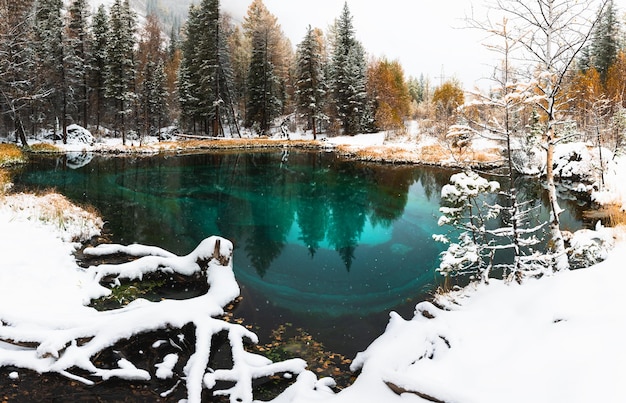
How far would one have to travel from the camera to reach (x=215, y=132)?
4650cm

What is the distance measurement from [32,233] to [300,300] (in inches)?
262

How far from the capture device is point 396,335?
6363 millimetres

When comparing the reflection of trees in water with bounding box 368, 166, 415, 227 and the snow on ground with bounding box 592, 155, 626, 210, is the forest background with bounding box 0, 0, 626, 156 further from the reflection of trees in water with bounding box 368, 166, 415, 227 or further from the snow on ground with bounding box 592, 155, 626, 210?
the snow on ground with bounding box 592, 155, 626, 210

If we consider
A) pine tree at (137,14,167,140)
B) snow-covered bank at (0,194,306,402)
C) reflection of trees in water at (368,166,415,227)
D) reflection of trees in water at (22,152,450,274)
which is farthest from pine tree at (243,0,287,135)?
snow-covered bank at (0,194,306,402)

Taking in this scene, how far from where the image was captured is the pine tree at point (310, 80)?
45188 mm

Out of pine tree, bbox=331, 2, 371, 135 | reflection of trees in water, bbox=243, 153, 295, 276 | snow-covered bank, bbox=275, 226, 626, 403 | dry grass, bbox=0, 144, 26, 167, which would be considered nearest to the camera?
snow-covered bank, bbox=275, 226, 626, 403

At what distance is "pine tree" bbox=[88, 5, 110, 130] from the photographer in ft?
142

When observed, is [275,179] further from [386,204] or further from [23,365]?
[23,365]

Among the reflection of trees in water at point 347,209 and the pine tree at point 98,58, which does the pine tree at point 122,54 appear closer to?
the pine tree at point 98,58

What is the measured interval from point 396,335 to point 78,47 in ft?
154

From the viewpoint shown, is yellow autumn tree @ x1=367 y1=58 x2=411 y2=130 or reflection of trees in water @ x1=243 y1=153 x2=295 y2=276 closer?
reflection of trees in water @ x1=243 y1=153 x2=295 y2=276

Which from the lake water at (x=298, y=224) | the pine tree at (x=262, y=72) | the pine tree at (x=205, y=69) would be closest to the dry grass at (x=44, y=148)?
the lake water at (x=298, y=224)

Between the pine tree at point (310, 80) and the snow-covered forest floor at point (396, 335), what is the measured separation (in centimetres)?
3989

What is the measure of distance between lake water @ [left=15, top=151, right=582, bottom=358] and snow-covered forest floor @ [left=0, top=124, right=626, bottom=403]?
1.34m
